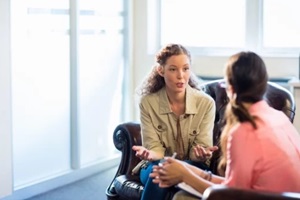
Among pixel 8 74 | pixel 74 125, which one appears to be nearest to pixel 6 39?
pixel 8 74

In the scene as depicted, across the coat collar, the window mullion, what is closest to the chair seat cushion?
the coat collar

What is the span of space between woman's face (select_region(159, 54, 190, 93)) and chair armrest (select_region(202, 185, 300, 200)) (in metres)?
1.29

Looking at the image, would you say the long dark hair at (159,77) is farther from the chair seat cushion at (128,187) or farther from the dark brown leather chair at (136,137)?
the chair seat cushion at (128,187)

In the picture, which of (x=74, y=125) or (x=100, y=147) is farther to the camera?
(x=100, y=147)

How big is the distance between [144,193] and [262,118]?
34.4 inches

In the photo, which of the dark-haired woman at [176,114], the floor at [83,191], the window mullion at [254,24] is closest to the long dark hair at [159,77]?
the dark-haired woman at [176,114]

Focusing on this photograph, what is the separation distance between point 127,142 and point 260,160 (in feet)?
4.74

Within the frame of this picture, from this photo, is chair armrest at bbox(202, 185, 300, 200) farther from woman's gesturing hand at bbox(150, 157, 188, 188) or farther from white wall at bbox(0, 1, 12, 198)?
white wall at bbox(0, 1, 12, 198)

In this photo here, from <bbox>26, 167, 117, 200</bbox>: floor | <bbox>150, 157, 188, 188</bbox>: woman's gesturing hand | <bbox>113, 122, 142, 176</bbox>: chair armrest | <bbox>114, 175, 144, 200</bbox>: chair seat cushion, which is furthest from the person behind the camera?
<bbox>26, 167, 117, 200</bbox>: floor

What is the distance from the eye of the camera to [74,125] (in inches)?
177

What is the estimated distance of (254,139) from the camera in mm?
1859

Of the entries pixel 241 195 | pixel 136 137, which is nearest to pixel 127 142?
pixel 136 137

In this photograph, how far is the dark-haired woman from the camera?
9.64 feet

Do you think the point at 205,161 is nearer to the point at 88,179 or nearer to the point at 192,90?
the point at 192,90
